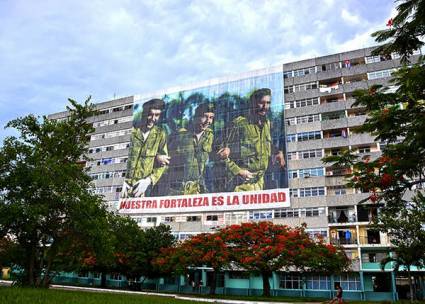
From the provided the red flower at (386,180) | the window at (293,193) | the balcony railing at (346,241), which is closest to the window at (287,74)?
the window at (293,193)

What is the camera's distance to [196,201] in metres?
55.1

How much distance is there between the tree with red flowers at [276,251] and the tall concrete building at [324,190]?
406 inches

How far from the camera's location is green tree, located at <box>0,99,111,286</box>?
76.7 ft

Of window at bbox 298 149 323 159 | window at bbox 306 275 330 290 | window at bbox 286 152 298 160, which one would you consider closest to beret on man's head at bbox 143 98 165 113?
window at bbox 286 152 298 160

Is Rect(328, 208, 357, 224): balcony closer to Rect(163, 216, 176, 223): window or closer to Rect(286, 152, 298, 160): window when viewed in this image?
Rect(286, 152, 298, 160): window

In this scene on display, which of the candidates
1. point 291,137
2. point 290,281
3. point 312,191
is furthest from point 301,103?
point 290,281

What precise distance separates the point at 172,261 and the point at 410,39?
3529 cm

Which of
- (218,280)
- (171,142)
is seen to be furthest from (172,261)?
(171,142)

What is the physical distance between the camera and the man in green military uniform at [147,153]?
60.4m

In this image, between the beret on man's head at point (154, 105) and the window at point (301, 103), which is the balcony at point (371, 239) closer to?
the window at point (301, 103)

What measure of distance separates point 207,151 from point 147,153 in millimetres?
10634

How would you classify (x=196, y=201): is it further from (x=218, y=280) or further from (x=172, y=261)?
(x=172, y=261)

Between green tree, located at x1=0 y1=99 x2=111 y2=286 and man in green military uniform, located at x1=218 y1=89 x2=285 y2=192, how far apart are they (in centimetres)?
2857

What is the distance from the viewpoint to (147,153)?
62.2 meters
